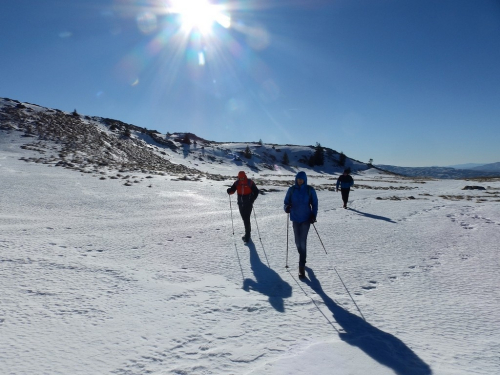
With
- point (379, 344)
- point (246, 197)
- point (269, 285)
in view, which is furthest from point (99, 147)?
point (379, 344)

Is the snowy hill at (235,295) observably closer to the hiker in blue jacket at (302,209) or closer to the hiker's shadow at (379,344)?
the hiker's shadow at (379,344)

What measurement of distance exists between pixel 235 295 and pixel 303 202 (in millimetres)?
2258

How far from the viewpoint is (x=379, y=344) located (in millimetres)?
3391

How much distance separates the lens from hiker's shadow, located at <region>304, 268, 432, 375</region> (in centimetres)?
302

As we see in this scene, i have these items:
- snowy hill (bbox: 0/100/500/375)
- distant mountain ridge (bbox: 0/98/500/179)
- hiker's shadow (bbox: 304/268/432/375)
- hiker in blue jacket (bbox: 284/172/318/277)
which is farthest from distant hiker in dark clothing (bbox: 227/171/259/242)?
distant mountain ridge (bbox: 0/98/500/179)

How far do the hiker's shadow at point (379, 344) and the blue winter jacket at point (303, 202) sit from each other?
1944mm

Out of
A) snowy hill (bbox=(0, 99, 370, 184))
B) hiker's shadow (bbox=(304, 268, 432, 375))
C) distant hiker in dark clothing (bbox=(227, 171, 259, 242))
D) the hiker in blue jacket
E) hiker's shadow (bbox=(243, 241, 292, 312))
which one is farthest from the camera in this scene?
snowy hill (bbox=(0, 99, 370, 184))

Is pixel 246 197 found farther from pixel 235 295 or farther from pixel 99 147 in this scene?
pixel 99 147

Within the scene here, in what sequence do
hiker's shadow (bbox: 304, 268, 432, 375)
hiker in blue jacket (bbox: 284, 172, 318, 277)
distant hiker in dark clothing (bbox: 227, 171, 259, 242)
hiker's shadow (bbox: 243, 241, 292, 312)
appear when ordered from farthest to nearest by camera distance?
distant hiker in dark clothing (bbox: 227, 171, 259, 242) < hiker in blue jacket (bbox: 284, 172, 318, 277) < hiker's shadow (bbox: 243, 241, 292, 312) < hiker's shadow (bbox: 304, 268, 432, 375)

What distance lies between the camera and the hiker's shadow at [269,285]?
14.8ft

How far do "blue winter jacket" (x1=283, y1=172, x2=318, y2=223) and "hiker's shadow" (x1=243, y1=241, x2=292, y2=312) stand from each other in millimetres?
1207

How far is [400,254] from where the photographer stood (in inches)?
273

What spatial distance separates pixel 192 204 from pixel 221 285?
8.63 metres

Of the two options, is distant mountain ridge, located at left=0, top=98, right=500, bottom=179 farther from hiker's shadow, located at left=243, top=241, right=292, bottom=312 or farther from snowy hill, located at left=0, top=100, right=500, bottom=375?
hiker's shadow, located at left=243, top=241, right=292, bottom=312
